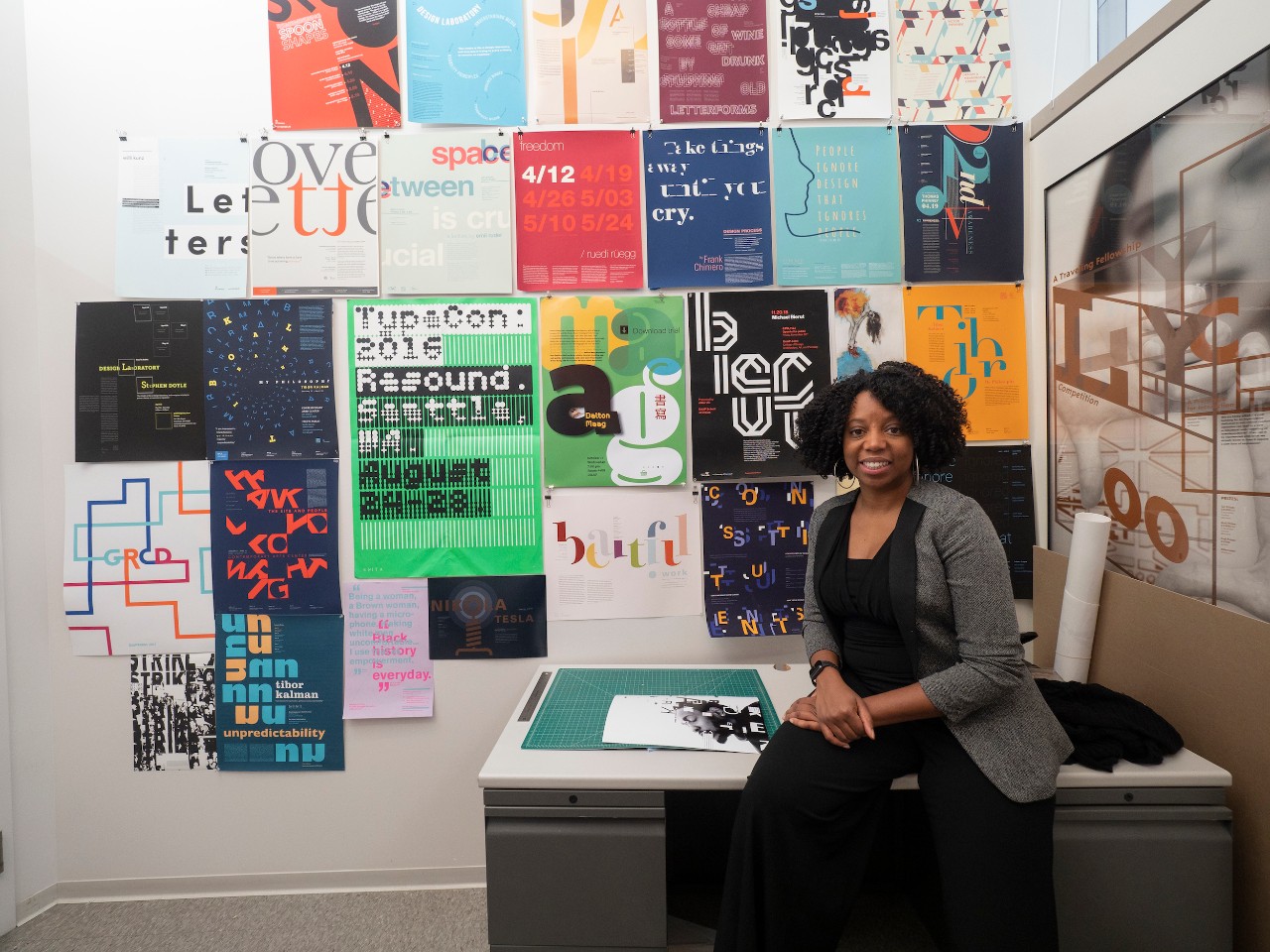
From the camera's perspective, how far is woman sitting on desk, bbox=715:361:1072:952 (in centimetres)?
121

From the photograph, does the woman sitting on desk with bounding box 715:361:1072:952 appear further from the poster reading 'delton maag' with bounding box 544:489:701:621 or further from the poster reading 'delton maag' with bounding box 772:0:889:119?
the poster reading 'delton maag' with bounding box 772:0:889:119

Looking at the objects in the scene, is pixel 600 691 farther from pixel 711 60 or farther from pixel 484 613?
pixel 711 60

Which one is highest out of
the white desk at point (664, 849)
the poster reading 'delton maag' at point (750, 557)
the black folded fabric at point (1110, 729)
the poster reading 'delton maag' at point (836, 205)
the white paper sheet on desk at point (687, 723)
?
the poster reading 'delton maag' at point (836, 205)

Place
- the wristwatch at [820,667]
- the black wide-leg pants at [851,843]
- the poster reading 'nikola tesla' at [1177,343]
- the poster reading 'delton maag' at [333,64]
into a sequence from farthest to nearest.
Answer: the poster reading 'delton maag' at [333,64]
the wristwatch at [820,667]
the poster reading 'nikola tesla' at [1177,343]
the black wide-leg pants at [851,843]

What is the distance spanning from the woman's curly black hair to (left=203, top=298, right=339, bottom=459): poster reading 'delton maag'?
139 centimetres

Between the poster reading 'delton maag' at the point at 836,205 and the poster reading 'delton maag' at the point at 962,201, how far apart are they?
0.18 feet

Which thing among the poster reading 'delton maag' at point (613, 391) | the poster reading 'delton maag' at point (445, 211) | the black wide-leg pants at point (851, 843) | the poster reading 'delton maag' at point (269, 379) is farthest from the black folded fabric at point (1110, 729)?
the poster reading 'delton maag' at point (269, 379)

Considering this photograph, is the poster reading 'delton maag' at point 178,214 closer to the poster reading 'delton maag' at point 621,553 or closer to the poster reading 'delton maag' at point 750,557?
the poster reading 'delton maag' at point 621,553

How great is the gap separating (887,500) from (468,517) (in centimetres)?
117

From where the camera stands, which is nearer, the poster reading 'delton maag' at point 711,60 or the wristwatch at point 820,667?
the wristwatch at point 820,667

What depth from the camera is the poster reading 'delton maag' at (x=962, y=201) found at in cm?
199

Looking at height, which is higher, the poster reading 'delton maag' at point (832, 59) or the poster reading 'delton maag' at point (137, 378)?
the poster reading 'delton maag' at point (832, 59)

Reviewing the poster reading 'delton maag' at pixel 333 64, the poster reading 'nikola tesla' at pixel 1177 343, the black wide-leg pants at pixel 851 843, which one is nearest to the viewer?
the black wide-leg pants at pixel 851 843

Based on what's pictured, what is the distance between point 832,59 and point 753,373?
3.07 feet
